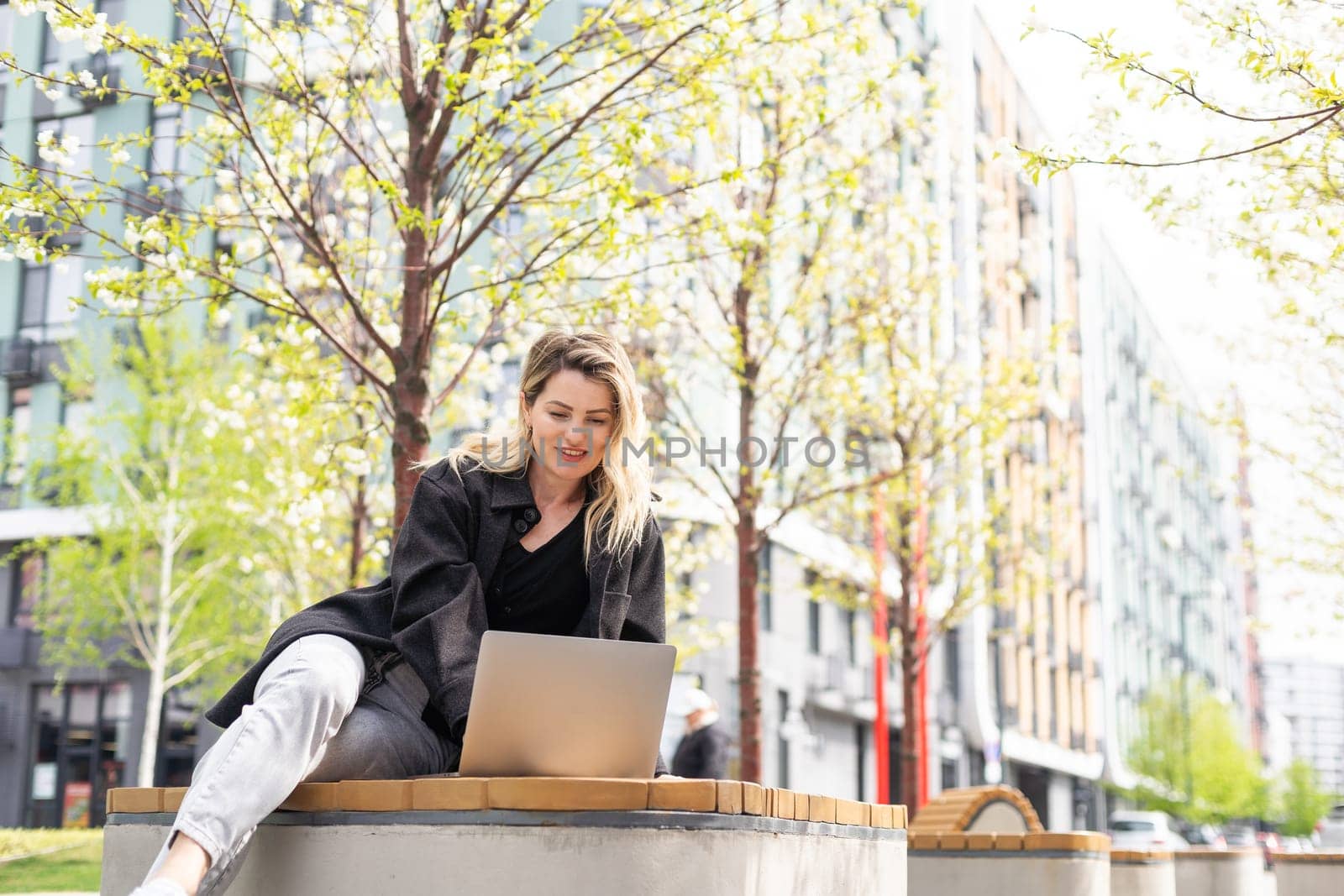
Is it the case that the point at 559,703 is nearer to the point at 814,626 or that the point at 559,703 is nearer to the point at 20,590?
the point at 20,590

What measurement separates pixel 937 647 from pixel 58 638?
2301cm

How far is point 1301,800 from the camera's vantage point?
3199 inches

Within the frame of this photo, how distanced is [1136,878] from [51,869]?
938cm

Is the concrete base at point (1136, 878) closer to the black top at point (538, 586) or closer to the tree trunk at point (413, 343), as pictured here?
the tree trunk at point (413, 343)

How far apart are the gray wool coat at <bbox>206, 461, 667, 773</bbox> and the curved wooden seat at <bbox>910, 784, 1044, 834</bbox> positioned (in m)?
5.19

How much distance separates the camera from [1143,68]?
649cm

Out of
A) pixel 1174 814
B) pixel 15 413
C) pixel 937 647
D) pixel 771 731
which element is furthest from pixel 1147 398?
pixel 15 413

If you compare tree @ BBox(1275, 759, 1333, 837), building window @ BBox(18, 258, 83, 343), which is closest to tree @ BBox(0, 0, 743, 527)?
building window @ BBox(18, 258, 83, 343)

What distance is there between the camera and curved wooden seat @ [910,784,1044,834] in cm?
893

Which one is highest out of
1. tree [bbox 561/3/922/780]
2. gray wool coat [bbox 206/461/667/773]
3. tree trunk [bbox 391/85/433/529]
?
tree [bbox 561/3/922/780]

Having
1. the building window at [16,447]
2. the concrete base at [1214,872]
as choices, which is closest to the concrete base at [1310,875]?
the concrete base at [1214,872]

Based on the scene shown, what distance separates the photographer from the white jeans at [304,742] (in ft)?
10.5

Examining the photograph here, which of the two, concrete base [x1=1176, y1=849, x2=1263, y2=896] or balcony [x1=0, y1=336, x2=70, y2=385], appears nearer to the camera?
concrete base [x1=1176, y1=849, x2=1263, y2=896]

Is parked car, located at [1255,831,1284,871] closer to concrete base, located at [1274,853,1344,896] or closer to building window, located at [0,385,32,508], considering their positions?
concrete base, located at [1274,853,1344,896]
